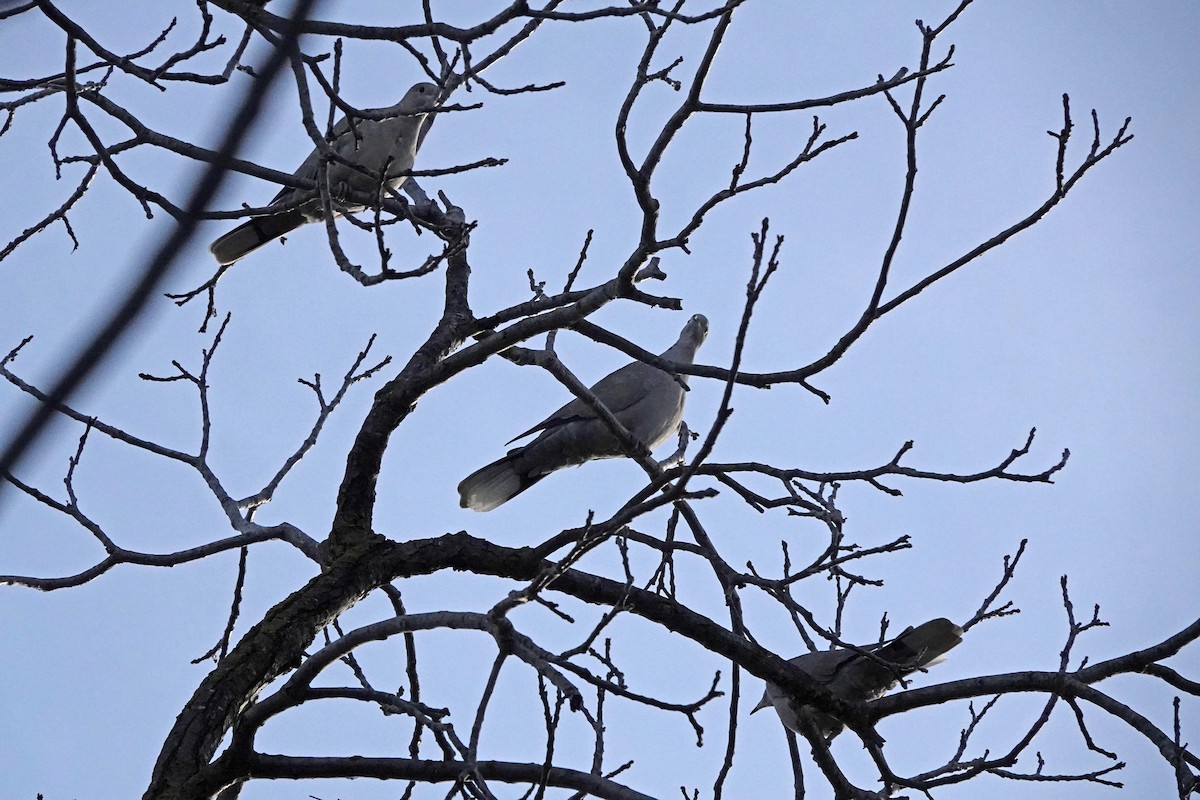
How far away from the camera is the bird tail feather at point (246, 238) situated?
180 inches

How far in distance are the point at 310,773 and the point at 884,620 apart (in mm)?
1708

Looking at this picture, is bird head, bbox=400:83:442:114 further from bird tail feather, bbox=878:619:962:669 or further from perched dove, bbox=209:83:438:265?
bird tail feather, bbox=878:619:962:669

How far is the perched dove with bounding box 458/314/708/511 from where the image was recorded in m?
4.71

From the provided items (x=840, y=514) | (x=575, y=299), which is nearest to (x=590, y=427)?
(x=575, y=299)

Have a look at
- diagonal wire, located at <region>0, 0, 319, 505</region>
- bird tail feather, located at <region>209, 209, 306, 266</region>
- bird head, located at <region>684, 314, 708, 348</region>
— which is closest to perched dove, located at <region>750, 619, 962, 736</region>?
bird head, located at <region>684, 314, 708, 348</region>

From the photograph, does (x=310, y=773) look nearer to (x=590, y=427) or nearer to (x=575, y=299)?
(x=575, y=299)

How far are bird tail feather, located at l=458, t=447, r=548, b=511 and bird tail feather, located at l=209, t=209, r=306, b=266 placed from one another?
4.14 feet

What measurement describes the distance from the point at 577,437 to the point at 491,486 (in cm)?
41

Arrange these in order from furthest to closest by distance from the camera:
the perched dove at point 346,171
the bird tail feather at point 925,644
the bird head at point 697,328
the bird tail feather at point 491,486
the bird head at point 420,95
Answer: the bird head at point 697,328
the bird head at point 420,95
the bird tail feather at point 491,486
the perched dove at point 346,171
the bird tail feather at point 925,644

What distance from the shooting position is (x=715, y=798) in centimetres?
294

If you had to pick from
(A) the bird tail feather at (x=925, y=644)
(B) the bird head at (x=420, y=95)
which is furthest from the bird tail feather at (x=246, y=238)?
(A) the bird tail feather at (x=925, y=644)

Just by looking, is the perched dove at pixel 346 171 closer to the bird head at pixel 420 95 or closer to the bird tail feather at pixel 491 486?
the bird head at pixel 420 95

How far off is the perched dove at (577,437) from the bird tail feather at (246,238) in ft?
4.16

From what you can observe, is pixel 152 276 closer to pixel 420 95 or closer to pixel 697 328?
pixel 420 95
